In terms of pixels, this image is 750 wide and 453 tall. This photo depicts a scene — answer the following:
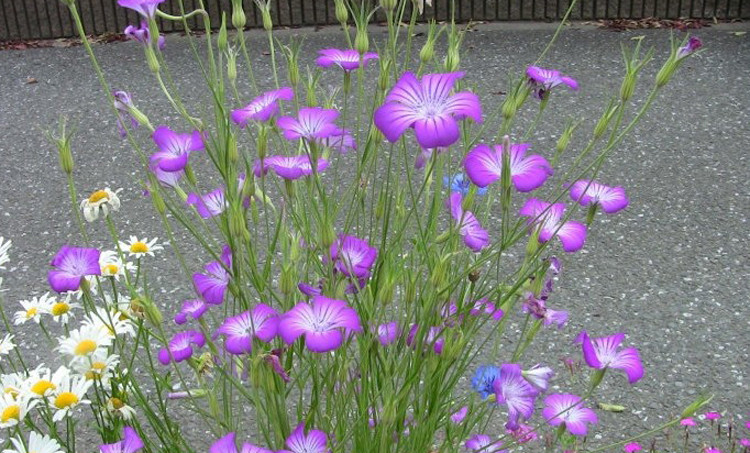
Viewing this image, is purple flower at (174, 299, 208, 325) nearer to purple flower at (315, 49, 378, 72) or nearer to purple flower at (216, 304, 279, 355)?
purple flower at (216, 304, 279, 355)

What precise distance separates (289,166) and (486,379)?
0.50 meters

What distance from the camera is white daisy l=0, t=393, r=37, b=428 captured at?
56.4 inches

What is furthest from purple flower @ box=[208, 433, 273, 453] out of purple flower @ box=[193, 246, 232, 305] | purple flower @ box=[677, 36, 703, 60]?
purple flower @ box=[677, 36, 703, 60]

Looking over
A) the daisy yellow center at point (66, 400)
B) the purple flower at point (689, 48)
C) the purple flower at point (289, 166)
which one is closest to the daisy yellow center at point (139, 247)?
the daisy yellow center at point (66, 400)

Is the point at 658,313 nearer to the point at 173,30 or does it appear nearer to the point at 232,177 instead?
the point at 232,177

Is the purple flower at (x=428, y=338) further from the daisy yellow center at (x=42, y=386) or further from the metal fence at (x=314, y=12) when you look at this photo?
the metal fence at (x=314, y=12)

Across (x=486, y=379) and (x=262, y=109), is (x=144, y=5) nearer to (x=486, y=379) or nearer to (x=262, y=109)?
(x=262, y=109)

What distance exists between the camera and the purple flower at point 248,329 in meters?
1.29

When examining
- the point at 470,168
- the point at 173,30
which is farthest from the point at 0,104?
the point at 470,168

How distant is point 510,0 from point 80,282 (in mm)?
4497

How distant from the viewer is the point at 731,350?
2709 millimetres

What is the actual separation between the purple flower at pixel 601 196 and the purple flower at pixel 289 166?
397mm

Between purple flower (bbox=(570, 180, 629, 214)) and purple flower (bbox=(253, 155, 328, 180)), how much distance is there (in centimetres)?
40

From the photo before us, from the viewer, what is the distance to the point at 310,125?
4.33ft
